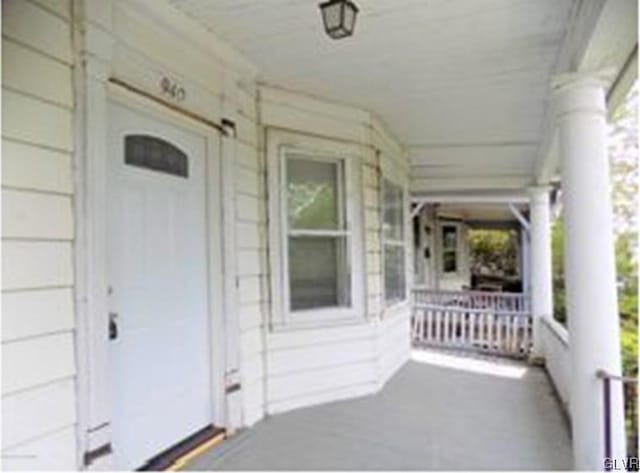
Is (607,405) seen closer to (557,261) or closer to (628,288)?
(628,288)

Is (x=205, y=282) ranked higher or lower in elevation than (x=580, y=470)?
higher

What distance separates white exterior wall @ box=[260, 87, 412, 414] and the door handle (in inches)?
64.2

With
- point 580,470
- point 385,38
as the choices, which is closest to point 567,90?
point 385,38

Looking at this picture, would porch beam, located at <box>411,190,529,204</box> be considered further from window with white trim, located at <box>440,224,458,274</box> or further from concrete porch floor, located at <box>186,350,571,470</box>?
concrete porch floor, located at <box>186,350,571,470</box>

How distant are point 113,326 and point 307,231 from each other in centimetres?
212

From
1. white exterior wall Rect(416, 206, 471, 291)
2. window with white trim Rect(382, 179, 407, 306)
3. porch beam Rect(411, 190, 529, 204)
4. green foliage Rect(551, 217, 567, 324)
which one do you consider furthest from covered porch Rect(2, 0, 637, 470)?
white exterior wall Rect(416, 206, 471, 291)

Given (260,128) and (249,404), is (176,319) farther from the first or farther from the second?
(260,128)

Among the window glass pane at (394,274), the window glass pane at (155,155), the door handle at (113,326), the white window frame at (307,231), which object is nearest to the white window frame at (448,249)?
the window glass pane at (394,274)

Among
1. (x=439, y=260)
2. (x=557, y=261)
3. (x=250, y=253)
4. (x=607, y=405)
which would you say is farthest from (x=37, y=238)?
(x=439, y=260)

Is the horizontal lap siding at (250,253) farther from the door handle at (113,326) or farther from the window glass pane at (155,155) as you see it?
the door handle at (113,326)

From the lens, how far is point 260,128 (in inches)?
168

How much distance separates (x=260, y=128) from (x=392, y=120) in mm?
1781

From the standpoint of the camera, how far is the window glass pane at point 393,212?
5965mm

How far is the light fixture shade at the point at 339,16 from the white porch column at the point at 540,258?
17.8 ft
